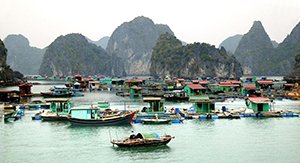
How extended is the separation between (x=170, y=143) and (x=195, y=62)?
129 metres

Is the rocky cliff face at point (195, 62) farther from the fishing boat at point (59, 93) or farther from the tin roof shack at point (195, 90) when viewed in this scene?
the tin roof shack at point (195, 90)

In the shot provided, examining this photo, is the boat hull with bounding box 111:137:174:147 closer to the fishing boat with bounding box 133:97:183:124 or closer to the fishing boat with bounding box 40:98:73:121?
the fishing boat with bounding box 133:97:183:124

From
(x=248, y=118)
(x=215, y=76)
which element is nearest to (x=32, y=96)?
(x=248, y=118)

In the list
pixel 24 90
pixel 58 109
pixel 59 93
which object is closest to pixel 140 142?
pixel 58 109

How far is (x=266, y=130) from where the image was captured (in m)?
32.0

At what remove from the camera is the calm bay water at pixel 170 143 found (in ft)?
77.8

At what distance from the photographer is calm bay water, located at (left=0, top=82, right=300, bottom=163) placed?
77.8ft

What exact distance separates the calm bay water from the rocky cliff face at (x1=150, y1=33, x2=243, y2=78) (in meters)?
117

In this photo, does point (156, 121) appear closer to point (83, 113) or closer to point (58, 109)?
point (83, 113)

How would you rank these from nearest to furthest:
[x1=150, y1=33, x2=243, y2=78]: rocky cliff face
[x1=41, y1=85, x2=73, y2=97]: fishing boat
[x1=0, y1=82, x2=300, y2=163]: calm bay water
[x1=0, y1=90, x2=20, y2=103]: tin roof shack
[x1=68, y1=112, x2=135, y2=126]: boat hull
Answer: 1. [x1=0, y1=82, x2=300, y2=163]: calm bay water
2. [x1=68, y1=112, x2=135, y2=126]: boat hull
3. [x1=0, y1=90, x2=20, y2=103]: tin roof shack
4. [x1=41, y1=85, x2=73, y2=97]: fishing boat
5. [x1=150, y1=33, x2=243, y2=78]: rocky cliff face

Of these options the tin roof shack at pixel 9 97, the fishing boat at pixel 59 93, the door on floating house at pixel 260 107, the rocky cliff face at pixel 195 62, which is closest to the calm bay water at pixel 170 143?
the door on floating house at pixel 260 107

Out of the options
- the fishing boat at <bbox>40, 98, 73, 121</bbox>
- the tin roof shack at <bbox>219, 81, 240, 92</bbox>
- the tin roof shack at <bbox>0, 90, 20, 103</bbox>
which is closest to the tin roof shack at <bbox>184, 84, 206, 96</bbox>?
the tin roof shack at <bbox>219, 81, 240, 92</bbox>

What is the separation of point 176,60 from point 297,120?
123858 mm

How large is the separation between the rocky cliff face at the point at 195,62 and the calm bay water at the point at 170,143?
117 meters
